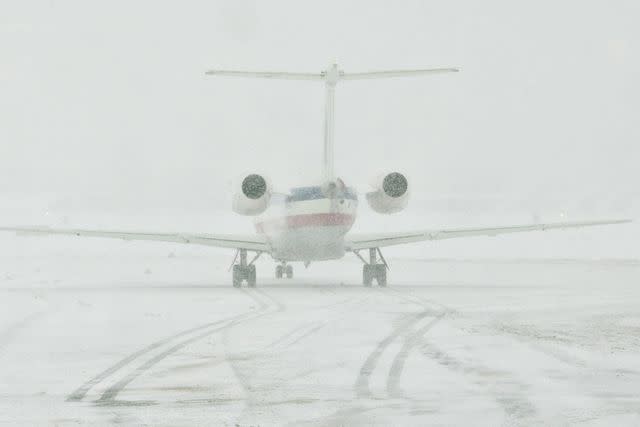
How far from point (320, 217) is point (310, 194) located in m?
0.85

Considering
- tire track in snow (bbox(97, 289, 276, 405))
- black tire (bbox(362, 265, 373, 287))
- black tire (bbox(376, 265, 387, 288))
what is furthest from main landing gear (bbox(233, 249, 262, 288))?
tire track in snow (bbox(97, 289, 276, 405))

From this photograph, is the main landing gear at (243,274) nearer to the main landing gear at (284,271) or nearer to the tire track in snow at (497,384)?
the main landing gear at (284,271)

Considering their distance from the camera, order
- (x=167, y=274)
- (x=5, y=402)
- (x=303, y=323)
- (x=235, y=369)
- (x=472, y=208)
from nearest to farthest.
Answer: (x=5, y=402) < (x=235, y=369) < (x=303, y=323) < (x=167, y=274) < (x=472, y=208)

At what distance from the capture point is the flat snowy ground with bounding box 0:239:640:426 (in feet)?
36.5

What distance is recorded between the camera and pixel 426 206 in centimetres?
7800

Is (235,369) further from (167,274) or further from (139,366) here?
(167,274)

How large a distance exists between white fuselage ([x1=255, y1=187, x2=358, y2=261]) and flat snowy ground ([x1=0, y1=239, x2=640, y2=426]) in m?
2.14

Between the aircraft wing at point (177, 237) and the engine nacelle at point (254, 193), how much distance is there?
229 centimetres

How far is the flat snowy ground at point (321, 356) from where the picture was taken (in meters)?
11.1

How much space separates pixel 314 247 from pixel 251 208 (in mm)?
2508

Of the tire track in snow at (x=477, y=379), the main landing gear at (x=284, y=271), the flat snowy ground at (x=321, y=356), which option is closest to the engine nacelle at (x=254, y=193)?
the flat snowy ground at (x=321, y=356)

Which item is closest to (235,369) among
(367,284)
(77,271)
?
(367,284)

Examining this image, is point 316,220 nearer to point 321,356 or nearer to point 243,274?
point 243,274

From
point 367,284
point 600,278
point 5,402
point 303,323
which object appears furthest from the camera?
point 600,278
